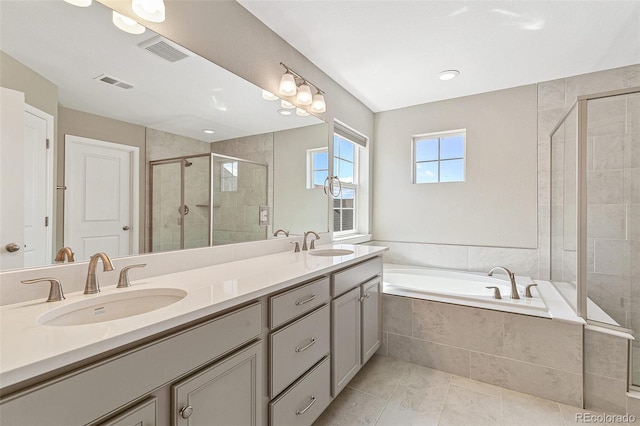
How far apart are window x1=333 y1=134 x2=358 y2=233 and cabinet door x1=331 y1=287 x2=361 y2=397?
137 centimetres

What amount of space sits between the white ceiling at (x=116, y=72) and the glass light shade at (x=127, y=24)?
0.7 inches

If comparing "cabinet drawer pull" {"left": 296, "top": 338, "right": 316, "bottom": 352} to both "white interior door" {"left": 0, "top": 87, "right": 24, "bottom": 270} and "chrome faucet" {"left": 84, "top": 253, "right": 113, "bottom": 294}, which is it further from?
"white interior door" {"left": 0, "top": 87, "right": 24, "bottom": 270}

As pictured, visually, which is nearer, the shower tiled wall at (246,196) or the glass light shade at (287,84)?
the shower tiled wall at (246,196)

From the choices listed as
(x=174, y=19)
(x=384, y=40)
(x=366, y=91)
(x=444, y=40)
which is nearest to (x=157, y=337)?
(x=174, y=19)

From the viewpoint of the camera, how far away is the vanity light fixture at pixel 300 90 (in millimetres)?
2088

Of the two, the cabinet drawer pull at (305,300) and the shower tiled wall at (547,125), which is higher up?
the shower tiled wall at (547,125)

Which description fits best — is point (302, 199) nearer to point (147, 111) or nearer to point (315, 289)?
point (315, 289)

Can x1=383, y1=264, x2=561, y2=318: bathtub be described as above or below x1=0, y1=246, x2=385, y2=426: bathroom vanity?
below

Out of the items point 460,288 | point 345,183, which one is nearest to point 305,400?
point 460,288

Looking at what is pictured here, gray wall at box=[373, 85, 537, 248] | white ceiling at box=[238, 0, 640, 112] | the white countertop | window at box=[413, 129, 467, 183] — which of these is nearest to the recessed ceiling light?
white ceiling at box=[238, 0, 640, 112]

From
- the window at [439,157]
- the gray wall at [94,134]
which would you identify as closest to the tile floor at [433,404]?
the gray wall at [94,134]

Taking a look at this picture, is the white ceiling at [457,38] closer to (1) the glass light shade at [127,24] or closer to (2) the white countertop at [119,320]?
(1) the glass light shade at [127,24]

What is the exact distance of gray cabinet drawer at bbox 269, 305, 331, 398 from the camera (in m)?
1.21

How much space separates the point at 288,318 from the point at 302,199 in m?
1.27
